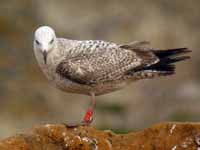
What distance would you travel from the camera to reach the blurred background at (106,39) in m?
28.5

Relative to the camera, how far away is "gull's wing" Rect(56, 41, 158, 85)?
15664mm

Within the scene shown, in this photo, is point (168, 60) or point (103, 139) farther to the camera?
point (168, 60)

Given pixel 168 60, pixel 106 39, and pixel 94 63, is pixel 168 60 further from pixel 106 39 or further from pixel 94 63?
pixel 106 39

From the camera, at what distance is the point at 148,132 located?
12977 mm

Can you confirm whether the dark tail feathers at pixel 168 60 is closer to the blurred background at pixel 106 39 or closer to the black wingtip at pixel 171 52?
the black wingtip at pixel 171 52

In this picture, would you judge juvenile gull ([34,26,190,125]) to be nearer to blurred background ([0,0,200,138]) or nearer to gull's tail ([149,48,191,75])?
gull's tail ([149,48,191,75])

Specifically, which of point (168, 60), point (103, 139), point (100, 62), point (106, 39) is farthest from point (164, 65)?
point (106, 39)

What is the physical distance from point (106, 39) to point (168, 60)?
17.4 meters

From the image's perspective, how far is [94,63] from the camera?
A: 628 inches

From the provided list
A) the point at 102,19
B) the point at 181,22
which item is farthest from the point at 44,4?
the point at 181,22

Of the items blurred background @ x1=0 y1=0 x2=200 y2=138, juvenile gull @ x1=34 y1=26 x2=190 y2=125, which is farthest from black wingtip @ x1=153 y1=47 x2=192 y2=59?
blurred background @ x1=0 y1=0 x2=200 y2=138

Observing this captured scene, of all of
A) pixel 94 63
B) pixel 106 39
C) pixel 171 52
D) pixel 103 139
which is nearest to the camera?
pixel 103 139

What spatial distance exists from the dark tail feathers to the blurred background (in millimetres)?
9392

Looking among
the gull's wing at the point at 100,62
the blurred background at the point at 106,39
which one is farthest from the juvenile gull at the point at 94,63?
the blurred background at the point at 106,39
